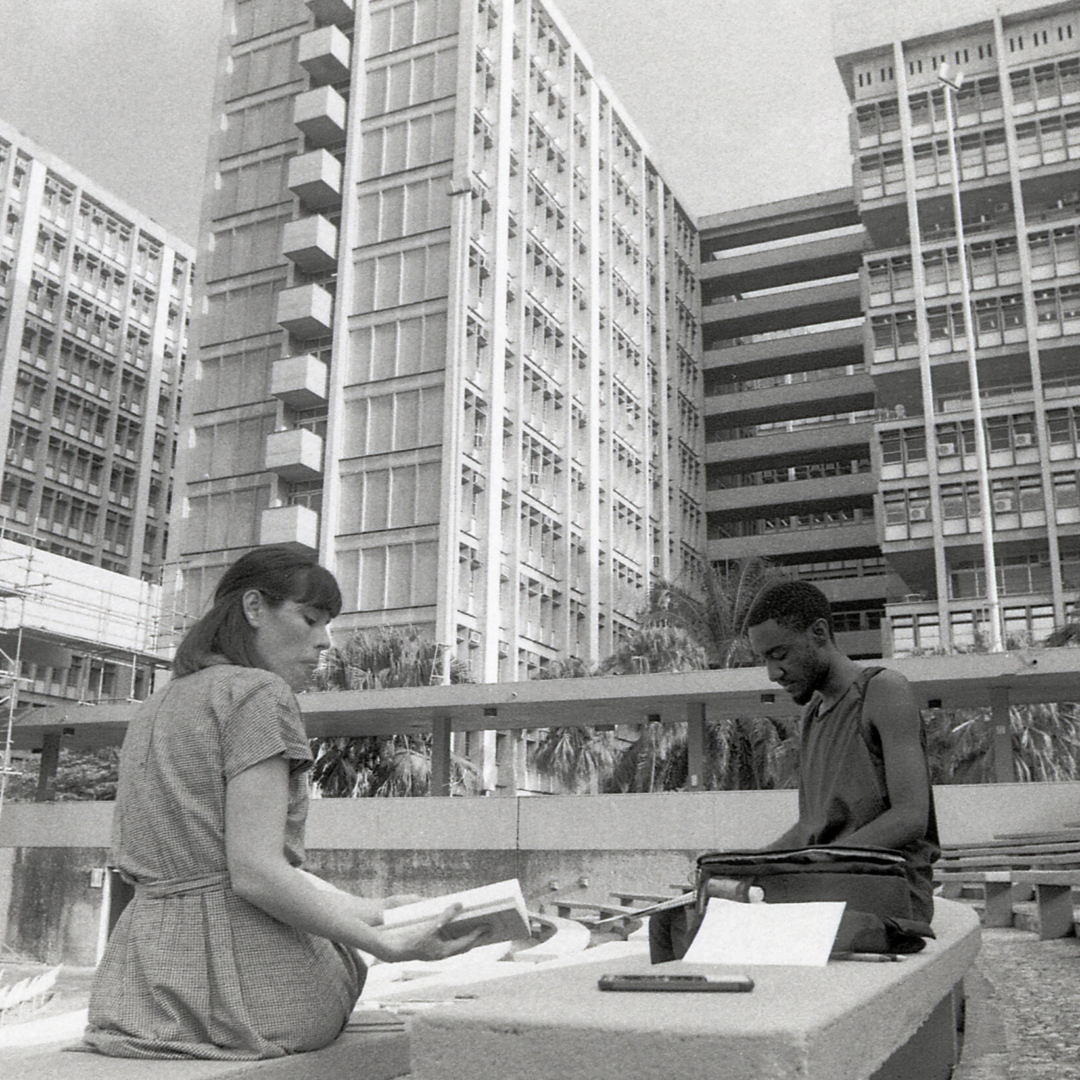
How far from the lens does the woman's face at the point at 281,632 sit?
290 cm

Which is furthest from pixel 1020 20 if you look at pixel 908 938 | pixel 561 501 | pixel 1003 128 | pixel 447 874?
pixel 908 938

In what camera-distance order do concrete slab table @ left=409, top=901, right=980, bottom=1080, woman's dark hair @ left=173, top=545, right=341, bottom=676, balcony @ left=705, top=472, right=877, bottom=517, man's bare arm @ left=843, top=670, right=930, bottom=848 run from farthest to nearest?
balcony @ left=705, top=472, right=877, bottom=517, man's bare arm @ left=843, top=670, right=930, bottom=848, woman's dark hair @ left=173, top=545, right=341, bottom=676, concrete slab table @ left=409, top=901, right=980, bottom=1080

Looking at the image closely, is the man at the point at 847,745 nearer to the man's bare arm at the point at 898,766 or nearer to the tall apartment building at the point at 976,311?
the man's bare arm at the point at 898,766

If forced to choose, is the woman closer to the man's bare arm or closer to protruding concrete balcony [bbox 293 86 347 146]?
the man's bare arm

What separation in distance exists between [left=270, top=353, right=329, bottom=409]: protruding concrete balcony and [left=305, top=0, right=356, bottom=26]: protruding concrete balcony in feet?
49.4

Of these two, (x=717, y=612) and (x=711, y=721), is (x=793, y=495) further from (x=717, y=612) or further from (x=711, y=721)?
(x=711, y=721)

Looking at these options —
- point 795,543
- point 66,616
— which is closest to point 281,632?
point 66,616

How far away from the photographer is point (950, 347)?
57.0m

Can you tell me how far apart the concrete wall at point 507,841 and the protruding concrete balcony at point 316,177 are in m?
28.9

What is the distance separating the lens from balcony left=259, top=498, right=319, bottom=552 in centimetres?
4500

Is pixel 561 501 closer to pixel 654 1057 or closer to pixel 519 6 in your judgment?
pixel 519 6

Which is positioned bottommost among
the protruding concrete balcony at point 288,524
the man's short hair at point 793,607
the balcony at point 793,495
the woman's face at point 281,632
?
the woman's face at point 281,632

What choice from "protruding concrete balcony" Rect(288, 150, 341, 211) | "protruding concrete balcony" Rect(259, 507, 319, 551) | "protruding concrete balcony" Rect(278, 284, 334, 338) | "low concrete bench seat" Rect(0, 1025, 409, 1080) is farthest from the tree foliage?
"low concrete bench seat" Rect(0, 1025, 409, 1080)


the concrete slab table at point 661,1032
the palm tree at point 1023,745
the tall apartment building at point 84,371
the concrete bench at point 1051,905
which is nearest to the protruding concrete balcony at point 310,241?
the tall apartment building at point 84,371
